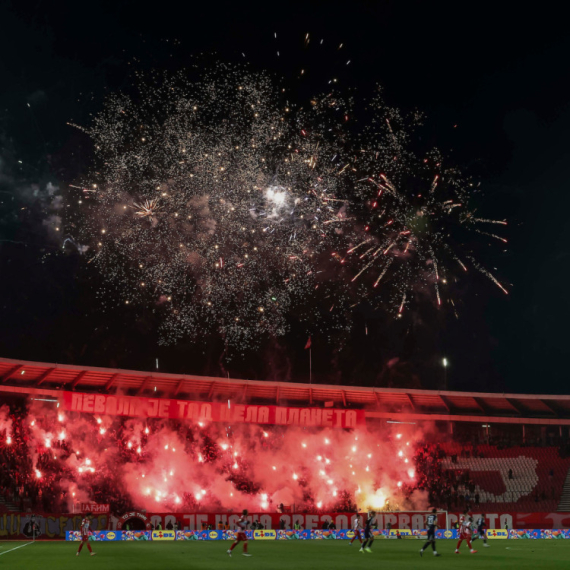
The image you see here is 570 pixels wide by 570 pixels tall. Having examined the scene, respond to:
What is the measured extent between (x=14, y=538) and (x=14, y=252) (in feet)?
82.2

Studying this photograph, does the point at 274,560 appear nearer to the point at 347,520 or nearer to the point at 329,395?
the point at 347,520

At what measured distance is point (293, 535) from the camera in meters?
36.4

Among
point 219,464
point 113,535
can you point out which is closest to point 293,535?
point 113,535

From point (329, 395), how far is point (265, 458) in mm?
6860

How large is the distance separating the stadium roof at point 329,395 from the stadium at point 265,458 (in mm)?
126

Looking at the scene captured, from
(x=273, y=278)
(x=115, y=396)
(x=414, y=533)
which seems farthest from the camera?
(x=115, y=396)

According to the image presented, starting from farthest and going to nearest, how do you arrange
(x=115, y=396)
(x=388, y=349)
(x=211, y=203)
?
1. (x=388, y=349)
2. (x=115, y=396)
3. (x=211, y=203)

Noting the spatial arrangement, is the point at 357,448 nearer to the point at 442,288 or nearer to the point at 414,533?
the point at 414,533

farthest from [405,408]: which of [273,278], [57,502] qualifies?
[57,502]

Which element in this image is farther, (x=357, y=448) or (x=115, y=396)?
(x=357, y=448)

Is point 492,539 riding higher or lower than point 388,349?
lower

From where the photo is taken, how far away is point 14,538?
34312 mm

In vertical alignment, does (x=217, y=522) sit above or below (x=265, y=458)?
below

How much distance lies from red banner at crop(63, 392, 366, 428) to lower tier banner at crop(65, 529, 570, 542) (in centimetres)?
811
